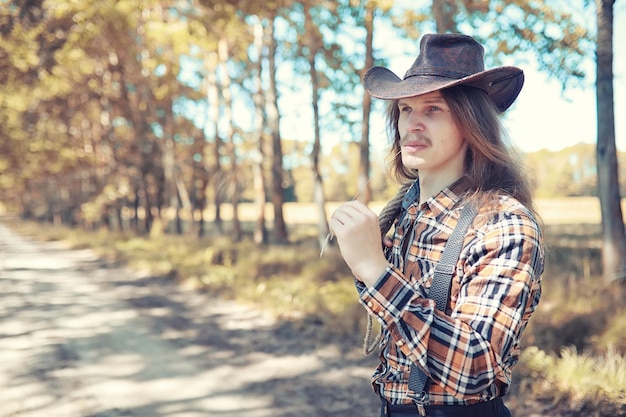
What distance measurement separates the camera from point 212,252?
12.4m

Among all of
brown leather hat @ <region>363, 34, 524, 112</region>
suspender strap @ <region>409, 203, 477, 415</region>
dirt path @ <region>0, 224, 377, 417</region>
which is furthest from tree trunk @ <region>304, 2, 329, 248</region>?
suspender strap @ <region>409, 203, 477, 415</region>

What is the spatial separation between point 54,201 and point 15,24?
35.1 m

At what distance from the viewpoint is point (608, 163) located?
6.66 m

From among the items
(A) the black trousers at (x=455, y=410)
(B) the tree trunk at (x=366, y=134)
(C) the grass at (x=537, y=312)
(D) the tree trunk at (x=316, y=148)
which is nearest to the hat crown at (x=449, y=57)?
(C) the grass at (x=537, y=312)

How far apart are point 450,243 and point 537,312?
4699 millimetres

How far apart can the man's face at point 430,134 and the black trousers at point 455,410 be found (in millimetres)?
753

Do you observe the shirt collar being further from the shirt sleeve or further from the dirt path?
the dirt path

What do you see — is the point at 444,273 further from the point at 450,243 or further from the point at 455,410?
the point at 455,410

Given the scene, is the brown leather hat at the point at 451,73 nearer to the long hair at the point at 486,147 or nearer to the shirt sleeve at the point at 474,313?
the long hair at the point at 486,147

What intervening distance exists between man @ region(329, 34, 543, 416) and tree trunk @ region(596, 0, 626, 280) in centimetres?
582

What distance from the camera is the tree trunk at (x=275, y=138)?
13234mm

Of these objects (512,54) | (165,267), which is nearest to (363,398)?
(512,54)

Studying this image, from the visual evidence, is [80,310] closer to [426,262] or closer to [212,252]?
[212,252]

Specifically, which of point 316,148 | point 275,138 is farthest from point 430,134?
point 275,138
